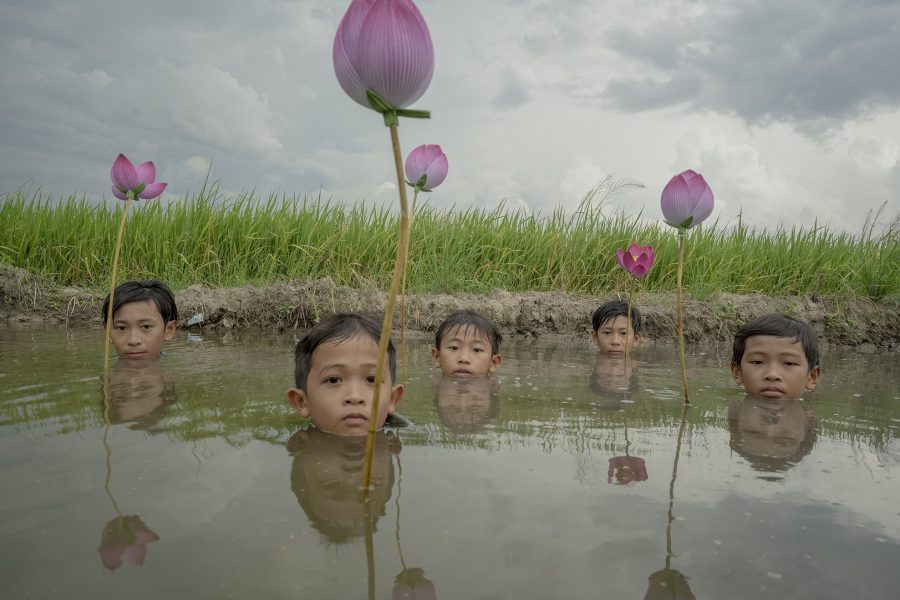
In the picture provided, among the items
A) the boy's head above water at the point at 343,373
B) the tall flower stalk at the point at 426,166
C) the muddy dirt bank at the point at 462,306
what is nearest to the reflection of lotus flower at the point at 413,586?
the boy's head above water at the point at 343,373

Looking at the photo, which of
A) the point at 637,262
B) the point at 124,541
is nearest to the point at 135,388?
the point at 124,541

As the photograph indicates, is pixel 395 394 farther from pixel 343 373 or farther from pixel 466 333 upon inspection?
pixel 466 333

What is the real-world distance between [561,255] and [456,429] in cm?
604

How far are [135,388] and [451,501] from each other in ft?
7.20

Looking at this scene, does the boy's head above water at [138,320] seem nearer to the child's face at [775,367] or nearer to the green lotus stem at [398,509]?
the green lotus stem at [398,509]

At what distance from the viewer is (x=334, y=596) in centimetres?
124

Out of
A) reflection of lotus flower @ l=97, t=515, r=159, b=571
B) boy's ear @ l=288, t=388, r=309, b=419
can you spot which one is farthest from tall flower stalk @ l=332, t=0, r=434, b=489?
boy's ear @ l=288, t=388, r=309, b=419

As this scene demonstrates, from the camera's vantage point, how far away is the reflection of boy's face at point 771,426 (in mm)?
2430

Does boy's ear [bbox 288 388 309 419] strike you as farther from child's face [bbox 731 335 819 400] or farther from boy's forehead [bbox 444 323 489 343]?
child's face [bbox 731 335 819 400]

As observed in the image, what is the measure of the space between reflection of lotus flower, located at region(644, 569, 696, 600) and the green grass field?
6.05m

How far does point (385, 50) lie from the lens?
1.47 meters

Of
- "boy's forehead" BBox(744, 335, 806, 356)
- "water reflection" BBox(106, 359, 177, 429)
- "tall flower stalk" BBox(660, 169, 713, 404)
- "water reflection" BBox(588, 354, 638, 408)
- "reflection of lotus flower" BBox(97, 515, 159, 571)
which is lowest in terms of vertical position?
"reflection of lotus flower" BBox(97, 515, 159, 571)

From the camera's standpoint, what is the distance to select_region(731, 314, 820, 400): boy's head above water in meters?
3.48

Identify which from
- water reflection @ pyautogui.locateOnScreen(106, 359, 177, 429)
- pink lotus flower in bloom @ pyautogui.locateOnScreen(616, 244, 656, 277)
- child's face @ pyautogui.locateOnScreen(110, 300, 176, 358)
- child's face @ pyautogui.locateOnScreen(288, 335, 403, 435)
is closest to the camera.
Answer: child's face @ pyautogui.locateOnScreen(288, 335, 403, 435)
